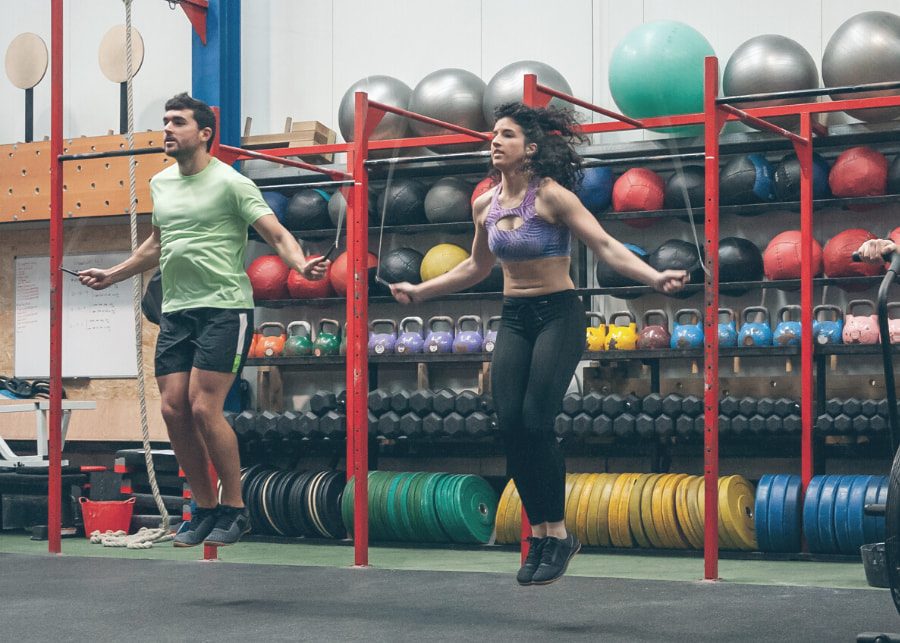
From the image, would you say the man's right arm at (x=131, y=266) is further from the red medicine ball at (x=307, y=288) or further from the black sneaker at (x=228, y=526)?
the red medicine ball at (x=307, y=288)

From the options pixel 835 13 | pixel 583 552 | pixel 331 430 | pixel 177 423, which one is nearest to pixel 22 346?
pixel 331 430

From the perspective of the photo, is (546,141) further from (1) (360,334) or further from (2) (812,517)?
(2) (812,517)

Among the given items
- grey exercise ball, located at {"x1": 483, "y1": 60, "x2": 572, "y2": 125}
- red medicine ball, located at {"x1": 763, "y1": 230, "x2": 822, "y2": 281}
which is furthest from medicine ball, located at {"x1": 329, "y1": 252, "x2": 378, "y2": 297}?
red medicine ball, located at {"x1": 763, "y1": 230, "x2": 822, "y2": 281}

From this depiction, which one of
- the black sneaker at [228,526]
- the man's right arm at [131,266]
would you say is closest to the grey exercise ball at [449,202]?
the man's right arm at [131,266]

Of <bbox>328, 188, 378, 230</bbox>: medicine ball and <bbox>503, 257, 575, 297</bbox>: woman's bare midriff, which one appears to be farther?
<bbox>328, 188, 378, 230</bbox>: medicine ball

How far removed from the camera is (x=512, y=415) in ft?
11.7

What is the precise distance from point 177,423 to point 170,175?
0.82m

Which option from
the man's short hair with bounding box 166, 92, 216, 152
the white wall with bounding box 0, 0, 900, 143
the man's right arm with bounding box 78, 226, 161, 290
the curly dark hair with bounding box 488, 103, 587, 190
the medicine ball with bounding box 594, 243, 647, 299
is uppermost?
the white wall with bounding box 0, 0, 900, 143

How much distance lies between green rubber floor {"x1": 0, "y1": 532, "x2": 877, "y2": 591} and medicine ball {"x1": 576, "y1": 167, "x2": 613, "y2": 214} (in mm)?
1825

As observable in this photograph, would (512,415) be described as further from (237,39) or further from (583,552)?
(237,39)

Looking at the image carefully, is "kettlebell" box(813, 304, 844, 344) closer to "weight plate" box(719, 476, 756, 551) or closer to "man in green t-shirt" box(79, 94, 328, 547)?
"weight plate" box(719, 476, 756, 551)

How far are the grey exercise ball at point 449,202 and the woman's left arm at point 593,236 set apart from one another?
3358 millimetres

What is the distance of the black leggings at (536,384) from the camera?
3537 millimetres

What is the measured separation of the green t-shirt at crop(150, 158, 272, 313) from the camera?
13.3 ft
